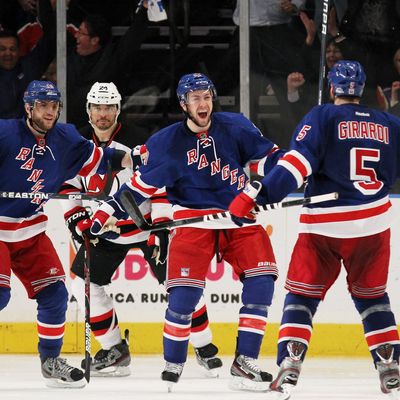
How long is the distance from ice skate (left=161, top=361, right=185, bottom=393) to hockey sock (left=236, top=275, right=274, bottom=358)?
0.86ft

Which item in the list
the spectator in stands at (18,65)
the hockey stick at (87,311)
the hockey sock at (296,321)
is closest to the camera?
the hockey sock at (296,321)

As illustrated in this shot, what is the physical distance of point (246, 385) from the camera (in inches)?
209

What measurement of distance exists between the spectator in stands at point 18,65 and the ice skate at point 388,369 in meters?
2.79

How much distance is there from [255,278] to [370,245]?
696mm

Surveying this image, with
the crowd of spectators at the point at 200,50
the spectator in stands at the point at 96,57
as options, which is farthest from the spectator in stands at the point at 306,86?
the spectator in stands at the point at 96,57

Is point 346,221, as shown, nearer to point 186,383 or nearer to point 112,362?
point 186,383

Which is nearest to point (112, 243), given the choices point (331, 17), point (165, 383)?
point (165, 383)

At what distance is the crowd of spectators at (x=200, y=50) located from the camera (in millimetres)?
6797

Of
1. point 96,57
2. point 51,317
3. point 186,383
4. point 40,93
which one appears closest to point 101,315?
point 51,317

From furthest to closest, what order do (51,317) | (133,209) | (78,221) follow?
(78,221), (51,317), (133,209)

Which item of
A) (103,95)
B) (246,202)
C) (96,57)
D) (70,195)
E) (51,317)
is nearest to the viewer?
(246,202)

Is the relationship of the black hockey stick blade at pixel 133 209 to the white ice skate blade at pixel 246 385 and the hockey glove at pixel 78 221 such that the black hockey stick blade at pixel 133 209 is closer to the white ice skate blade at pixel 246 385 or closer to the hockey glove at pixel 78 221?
the hockey glove at pixel 78 221

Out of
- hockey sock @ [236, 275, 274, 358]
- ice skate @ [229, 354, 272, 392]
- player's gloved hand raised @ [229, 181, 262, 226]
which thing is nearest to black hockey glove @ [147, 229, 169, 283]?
hockey sock @ [236, 275, 274, 358]

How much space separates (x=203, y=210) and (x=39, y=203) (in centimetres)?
65
